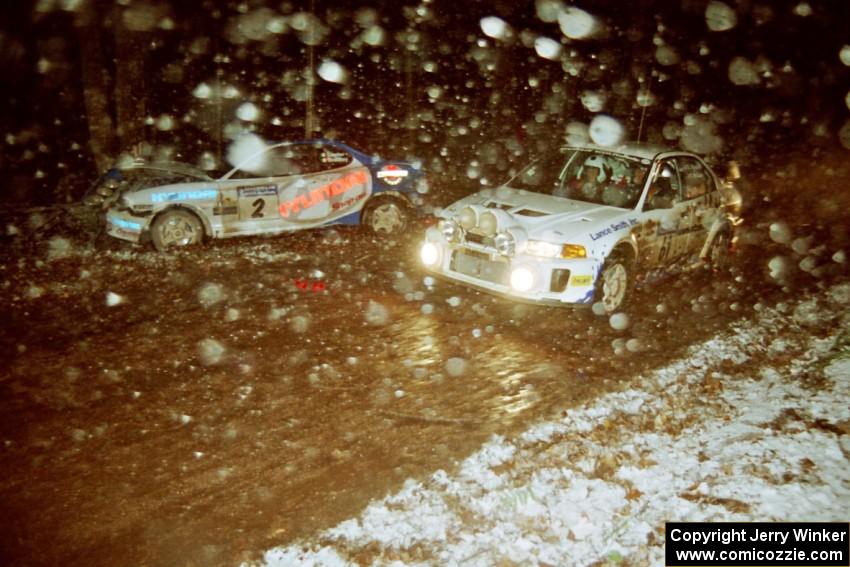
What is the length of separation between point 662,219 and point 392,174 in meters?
4.42

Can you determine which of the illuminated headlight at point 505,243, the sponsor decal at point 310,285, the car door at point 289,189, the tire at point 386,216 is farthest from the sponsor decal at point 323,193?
the illuminated headlight at point 505,243

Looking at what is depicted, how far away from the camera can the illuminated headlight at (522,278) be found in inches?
230

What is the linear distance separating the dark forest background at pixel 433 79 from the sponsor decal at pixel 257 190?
595 centimetres

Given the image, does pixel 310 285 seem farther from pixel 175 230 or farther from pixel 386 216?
pixel 386 216

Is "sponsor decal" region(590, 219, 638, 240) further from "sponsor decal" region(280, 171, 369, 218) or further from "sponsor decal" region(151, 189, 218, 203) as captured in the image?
"sponsor decal" region(151, 189, 218, 203)

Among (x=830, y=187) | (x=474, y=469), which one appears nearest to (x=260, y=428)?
(x=474, y=469)

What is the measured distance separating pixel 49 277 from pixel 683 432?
7241mm

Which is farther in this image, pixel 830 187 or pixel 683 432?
pixel 830 187

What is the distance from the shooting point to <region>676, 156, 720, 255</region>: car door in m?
7.12

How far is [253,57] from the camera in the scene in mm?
21344

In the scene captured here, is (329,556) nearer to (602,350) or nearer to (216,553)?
(216,553)

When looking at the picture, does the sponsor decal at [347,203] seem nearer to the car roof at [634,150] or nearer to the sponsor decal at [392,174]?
the sponsor decal at [392,174]

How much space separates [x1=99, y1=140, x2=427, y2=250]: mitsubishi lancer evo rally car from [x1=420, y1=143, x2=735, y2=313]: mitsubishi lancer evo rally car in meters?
2.92

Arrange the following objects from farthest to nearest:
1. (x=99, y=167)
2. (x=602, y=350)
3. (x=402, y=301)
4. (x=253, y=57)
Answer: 1. (x=253, y=57)
2. (x=99, y=167)
3. (x=402, y=301)
4. (x=602, y=350)
